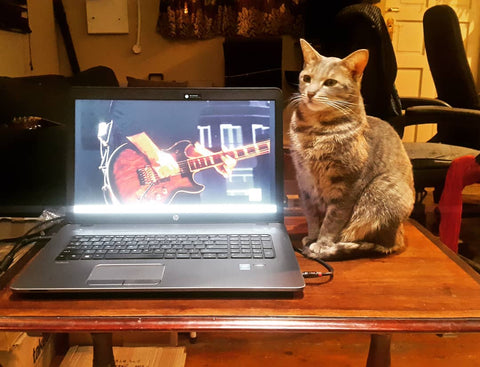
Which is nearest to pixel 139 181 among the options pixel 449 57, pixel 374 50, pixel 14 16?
pixel 374 50

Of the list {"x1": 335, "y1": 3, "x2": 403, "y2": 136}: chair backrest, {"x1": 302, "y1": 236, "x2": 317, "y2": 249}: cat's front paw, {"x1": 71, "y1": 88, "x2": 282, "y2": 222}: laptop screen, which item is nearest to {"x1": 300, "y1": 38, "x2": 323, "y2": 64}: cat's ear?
{"x1": 71, "y1": 88, "x2": 282, "y2": 222}: laptop screen

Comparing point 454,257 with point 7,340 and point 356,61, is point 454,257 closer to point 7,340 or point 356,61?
point 356,61

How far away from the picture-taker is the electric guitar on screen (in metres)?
0.97

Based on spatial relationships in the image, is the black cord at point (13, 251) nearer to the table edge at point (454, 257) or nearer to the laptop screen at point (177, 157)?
the laptop screen at point (177, 157)

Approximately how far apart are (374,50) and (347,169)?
3.29 feet

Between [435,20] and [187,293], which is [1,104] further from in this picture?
[435,20]

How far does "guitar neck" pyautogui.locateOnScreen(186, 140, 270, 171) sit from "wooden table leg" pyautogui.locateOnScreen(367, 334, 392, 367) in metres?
0.43

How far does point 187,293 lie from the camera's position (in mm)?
727

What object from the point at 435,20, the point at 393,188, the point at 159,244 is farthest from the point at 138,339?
the point at 435,20

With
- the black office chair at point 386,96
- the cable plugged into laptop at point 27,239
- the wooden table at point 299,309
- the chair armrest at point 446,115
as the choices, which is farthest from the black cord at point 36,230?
the chair armrest at point 446,115

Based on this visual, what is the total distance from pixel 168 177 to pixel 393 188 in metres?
0.48

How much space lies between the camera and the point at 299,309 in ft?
2.27

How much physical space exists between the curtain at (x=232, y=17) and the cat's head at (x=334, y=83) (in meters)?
2.79

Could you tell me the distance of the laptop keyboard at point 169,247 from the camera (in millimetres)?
817
